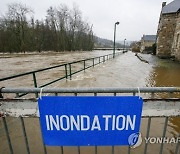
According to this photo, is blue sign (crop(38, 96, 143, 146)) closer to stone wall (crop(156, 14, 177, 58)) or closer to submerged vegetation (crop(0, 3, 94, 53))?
stone wall (crop(156, 14, 177, 58))

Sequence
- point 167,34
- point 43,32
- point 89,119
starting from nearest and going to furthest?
point 89,119 < point 167,34 < point 43,32

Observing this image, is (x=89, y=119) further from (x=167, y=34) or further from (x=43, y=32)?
(x=43, y=32)

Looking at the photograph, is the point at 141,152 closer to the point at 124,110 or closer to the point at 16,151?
the point at 124,110

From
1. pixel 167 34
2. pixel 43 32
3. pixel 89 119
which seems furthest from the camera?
pixel 43 32

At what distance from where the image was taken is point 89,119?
176 cm

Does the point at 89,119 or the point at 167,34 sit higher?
the point at 167,34

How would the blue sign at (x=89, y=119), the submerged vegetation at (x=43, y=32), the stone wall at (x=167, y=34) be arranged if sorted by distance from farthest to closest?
1. the submerged vegetation at (x=43, y=32)
2. the stone wall at (x=167, y=34)
3. the blue sign at (x=89, y=119)

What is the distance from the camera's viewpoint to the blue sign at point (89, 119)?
169 centimetres

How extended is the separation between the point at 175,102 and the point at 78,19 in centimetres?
7017

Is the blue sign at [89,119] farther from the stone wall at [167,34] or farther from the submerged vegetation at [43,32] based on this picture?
the submerged vegetation at [43,32]

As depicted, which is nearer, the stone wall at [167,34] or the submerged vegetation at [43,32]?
the stone wall at [167,34]

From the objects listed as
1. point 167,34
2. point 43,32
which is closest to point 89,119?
point 167,34

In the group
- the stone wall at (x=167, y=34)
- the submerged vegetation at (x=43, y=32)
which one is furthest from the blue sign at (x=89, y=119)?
Answer: the submerged vegetation at (x=43, y=32)

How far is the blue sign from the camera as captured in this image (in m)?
1.69
